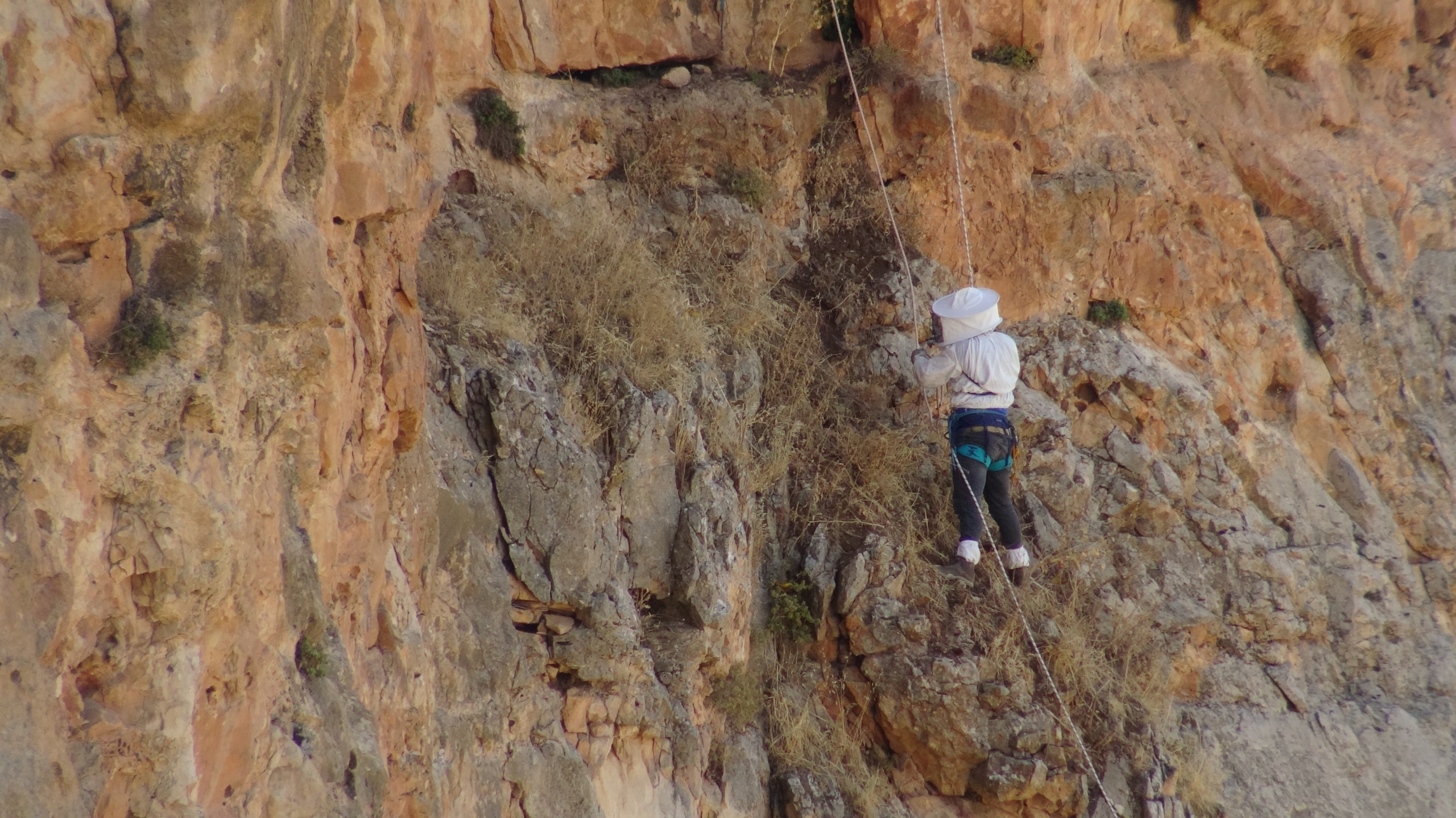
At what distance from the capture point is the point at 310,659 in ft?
12.5

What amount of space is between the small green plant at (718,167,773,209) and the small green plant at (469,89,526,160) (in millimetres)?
1480

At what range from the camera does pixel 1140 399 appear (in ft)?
26.2

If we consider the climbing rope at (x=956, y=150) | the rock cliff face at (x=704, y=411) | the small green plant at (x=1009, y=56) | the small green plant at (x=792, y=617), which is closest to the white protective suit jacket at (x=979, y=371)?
the rock cliff face at (x=704, y=411)

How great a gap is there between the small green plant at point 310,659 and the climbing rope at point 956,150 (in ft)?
17.8

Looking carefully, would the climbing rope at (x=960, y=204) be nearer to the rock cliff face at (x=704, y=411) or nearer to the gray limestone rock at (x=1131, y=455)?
the rock cliff face at (x=704, y=411)

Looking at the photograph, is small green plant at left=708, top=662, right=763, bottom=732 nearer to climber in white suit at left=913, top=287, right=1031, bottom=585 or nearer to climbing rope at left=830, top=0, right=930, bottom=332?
climber in white suit at left=913, top=287, right=1031, bottom=585

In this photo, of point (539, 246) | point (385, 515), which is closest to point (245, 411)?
point (385, 515)

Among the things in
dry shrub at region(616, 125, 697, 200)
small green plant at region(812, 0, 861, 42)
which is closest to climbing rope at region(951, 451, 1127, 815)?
dry shrub at region(616, 125, 697, 200)

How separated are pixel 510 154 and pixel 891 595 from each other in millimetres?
3668

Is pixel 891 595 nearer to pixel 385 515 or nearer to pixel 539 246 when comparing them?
pixel 539 246

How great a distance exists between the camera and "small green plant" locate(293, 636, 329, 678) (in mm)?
3793

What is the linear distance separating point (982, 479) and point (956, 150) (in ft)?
8.48

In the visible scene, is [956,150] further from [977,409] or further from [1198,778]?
[1198,778]

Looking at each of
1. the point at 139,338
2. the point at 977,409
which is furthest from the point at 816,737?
the point at 139,338
